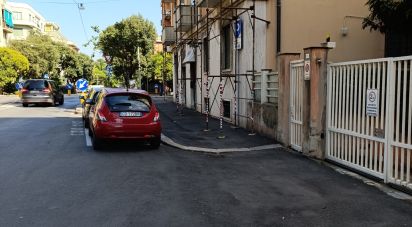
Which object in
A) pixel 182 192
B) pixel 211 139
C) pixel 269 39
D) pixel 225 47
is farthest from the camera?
pixel 225 47

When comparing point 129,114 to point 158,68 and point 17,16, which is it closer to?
point 158,68

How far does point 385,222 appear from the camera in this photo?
5238 mm

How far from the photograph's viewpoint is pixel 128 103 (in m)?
10.9

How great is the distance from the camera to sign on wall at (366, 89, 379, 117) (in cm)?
723

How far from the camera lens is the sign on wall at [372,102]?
7.23 m

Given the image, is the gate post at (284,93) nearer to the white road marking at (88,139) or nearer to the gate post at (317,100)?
the gate post at (317,100)

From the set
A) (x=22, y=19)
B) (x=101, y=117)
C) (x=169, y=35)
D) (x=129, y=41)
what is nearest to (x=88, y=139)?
(x=101, y=117)

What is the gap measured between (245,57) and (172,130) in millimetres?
3458

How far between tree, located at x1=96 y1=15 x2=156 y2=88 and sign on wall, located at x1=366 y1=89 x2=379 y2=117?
4273cm

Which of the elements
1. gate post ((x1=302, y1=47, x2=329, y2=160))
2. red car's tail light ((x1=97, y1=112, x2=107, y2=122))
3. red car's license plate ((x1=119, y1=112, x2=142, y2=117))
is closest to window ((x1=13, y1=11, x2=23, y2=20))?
red car's tail light ((x1=97, y1=112, x2=107, y2=122))

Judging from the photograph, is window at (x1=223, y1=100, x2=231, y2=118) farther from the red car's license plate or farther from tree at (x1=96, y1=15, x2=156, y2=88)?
tree at (x1=96, y1=15, x2=156, y2=88)

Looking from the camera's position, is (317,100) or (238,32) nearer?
(317,100)

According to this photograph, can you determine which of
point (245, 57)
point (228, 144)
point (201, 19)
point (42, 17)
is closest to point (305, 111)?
point (228, 144)

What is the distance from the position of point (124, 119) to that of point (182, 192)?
4385mm
